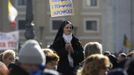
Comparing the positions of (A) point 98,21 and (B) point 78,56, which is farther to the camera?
(A) point 98,21

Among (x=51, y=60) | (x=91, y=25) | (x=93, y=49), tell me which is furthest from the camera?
(x=91, y=25)

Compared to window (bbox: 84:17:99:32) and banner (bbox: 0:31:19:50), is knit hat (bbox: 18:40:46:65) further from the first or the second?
window (bbox: 84:17:99:32)

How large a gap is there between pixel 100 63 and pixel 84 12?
55.0 metres

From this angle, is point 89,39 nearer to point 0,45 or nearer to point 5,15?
point 5,15

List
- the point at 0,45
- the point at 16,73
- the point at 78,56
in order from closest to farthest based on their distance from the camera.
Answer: the point at 16,73
the point at 78,56
the point at 0,45

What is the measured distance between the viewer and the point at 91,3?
202 feet

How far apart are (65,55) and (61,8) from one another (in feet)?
21.3

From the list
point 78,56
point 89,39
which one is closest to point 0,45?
point 78,56

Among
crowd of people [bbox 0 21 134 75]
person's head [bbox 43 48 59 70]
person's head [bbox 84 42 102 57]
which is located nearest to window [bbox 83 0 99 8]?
crowd of people [bbox 0 21 134 75]

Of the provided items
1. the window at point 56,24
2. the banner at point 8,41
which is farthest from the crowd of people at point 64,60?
the window at point 56,24

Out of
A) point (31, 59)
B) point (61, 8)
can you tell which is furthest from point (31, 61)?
point (61, 8)

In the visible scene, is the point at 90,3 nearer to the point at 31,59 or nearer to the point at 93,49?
the point at 93,49

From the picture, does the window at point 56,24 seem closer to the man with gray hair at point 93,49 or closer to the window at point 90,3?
the window at point 90,3

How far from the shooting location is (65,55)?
10242 millimetres
